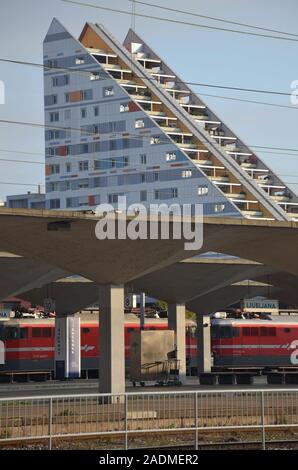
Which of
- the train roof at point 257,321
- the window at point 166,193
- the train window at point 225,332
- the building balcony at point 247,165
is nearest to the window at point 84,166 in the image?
the window at point 166,193

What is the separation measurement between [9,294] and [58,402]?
A: 83.2ft

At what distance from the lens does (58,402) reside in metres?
23.3

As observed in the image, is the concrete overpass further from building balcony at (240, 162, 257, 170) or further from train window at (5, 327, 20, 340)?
building balcony at (240, 162, 257, 170)

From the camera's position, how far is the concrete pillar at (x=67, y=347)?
5722cm

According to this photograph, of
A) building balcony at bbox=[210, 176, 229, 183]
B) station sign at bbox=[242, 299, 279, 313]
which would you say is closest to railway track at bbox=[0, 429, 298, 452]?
station sign at bbox=[242, 299, 279, 313]

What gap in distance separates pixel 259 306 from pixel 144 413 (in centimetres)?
4429

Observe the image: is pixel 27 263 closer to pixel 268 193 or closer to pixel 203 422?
pixel 203 422

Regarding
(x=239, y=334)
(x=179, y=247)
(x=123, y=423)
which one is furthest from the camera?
(x=239, y=334)

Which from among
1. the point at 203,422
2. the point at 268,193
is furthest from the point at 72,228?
the point at 268,193

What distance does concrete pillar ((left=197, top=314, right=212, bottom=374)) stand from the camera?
2255 inches

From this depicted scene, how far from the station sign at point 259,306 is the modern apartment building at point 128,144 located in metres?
95.7

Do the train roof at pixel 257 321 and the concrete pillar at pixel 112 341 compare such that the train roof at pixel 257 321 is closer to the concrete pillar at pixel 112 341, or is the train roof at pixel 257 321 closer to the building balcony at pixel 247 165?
the concrete pillar at pixel 112 341

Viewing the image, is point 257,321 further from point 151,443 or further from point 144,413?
point 151,443
